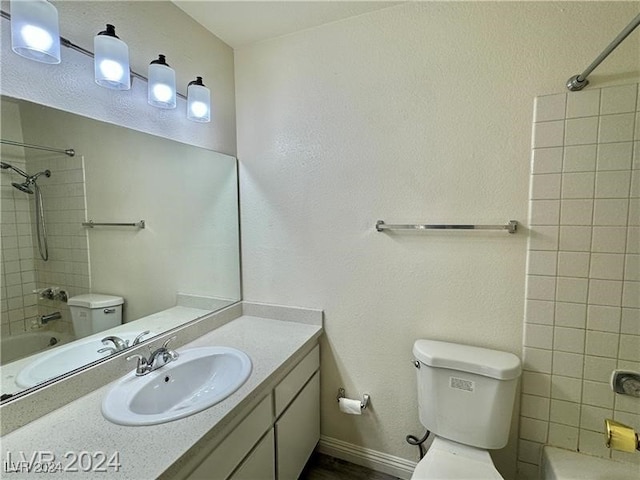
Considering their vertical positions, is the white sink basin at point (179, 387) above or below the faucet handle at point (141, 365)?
below

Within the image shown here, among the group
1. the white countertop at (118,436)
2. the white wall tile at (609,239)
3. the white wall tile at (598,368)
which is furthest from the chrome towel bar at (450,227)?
the white countertop at (118,436)

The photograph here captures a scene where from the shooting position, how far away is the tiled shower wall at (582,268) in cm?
118

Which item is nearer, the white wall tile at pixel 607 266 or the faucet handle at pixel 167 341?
the white wall tile at pixel 607 266

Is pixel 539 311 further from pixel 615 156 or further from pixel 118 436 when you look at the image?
pixel 118 436

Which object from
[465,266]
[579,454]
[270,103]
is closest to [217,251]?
[270,103]

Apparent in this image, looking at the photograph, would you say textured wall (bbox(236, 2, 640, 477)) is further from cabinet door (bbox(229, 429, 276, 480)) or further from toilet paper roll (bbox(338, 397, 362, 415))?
cabinet door (bbox(229, 429, 276, 480))

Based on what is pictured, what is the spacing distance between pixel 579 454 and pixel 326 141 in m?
1.88

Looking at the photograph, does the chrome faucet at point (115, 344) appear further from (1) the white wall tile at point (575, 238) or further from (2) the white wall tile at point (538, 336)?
(1) the white wall tile at point (575, 238)

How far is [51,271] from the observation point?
107 cm

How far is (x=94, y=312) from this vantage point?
119cm

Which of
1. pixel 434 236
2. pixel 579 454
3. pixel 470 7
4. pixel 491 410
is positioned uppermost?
pixel 470 7

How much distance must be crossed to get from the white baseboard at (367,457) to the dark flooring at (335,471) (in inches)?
0.9

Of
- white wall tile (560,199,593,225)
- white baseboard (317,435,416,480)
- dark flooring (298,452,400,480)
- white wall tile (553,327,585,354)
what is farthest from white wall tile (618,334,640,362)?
dark flooring (298,452,400,480)

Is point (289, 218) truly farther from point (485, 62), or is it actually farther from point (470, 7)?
point (470, 7)
